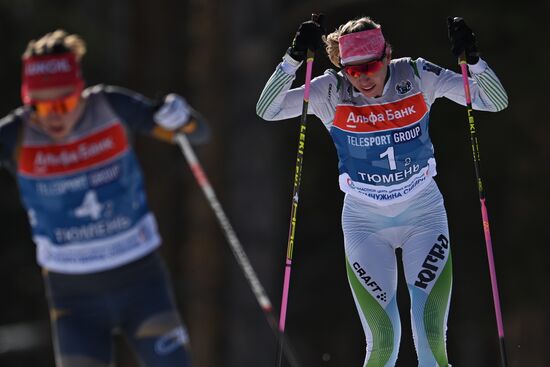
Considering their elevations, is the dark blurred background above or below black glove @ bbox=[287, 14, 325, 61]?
below

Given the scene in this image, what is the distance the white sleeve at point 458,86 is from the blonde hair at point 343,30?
29cm

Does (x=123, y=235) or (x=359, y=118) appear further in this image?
(x=123, y=235)

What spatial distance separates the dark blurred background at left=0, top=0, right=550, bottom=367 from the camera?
1339cm

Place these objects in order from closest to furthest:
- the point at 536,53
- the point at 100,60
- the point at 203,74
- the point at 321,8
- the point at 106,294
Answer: the point at 106,294, the point at 321,8, the point at 536,53, the point at 203,74, the point at 100,60

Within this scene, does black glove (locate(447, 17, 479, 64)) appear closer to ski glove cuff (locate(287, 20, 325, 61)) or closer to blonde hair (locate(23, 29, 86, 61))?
ski glove cuff (locate(287, 20, 325, 61))

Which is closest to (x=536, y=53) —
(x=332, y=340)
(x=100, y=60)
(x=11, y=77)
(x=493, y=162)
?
(x=493, y=162)

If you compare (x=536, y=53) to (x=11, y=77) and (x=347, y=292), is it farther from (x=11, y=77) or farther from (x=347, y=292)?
(x=11, y=77)

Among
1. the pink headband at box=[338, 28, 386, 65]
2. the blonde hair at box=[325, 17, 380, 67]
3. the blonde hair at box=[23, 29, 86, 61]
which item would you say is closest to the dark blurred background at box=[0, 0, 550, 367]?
the blonde hair at box=[23, 29, 86, 61]

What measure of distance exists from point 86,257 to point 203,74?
8.11m

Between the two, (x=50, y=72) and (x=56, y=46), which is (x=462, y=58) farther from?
(x=56, y=46)

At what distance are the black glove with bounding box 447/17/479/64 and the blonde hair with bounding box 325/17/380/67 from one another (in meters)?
0.29

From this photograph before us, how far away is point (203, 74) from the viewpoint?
14.3m

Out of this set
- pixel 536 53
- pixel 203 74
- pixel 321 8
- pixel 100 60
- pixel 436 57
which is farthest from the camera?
pixel 100 60

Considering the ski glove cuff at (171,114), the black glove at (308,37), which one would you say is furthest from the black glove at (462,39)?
the ski glove cuff at (171,114)
